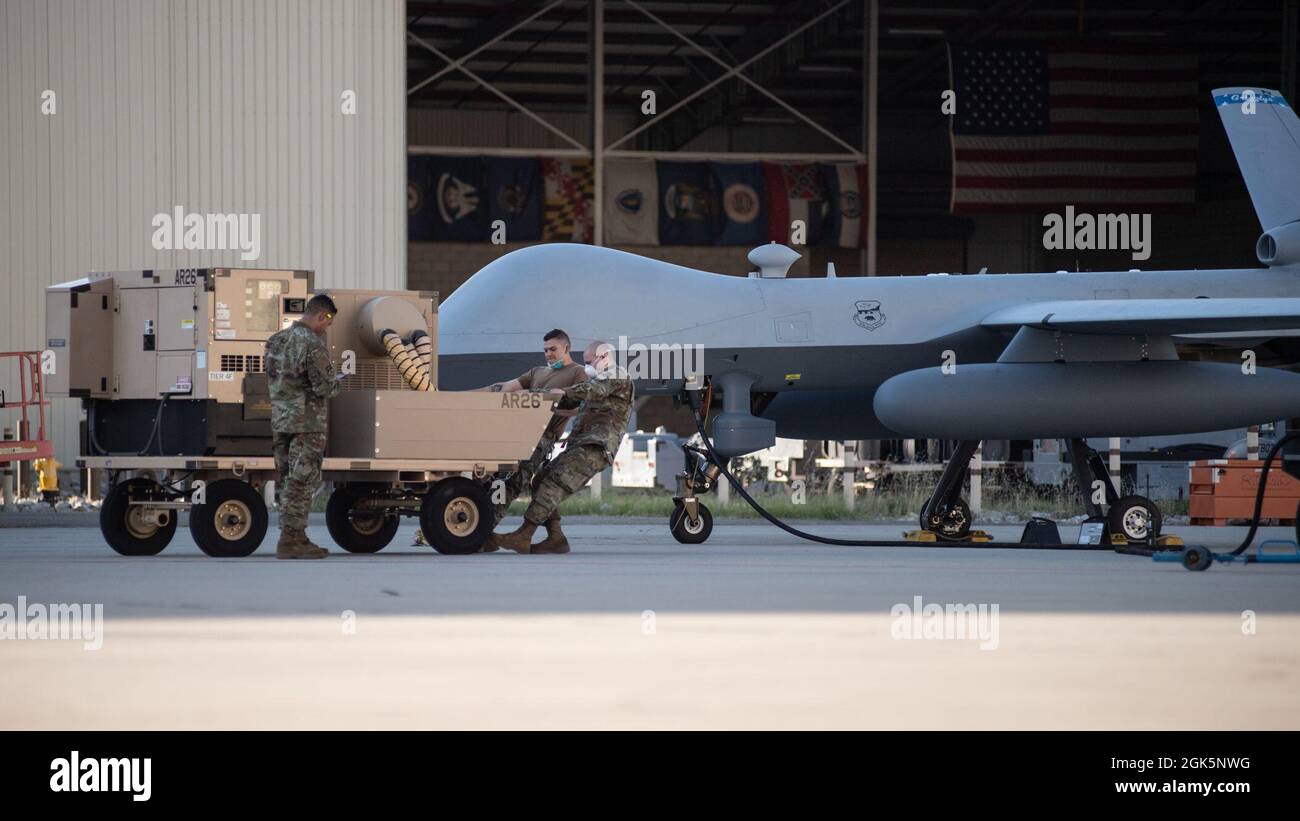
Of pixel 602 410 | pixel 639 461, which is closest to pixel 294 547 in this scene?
pixel 602 410

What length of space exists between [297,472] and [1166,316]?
7.56m

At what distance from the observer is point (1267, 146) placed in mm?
16828

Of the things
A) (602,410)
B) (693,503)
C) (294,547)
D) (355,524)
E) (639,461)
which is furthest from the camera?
(639,461)

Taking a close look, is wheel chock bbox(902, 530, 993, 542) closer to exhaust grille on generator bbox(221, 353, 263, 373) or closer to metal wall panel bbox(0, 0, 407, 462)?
exhaust grille on generator bbox(221, 353, 263, 373)

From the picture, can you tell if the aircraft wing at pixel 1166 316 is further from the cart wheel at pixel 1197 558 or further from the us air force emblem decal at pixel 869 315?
the cart wheel at pixel 1197 558

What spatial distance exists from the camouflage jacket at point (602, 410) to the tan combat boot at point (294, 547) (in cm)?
219

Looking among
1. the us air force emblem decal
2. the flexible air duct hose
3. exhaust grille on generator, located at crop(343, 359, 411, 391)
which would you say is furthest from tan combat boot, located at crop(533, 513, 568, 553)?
the us air force emblem decal

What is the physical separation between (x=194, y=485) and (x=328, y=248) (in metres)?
12.6

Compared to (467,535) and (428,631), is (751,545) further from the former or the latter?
(428,631)

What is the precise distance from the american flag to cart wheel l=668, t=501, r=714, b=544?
1905 centimetres

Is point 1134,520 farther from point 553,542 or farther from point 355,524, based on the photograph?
point 355,524

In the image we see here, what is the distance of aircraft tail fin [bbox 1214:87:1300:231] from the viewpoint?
658 inches

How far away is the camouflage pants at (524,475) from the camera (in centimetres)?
1269

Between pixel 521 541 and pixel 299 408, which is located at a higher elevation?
pixel 299 408
